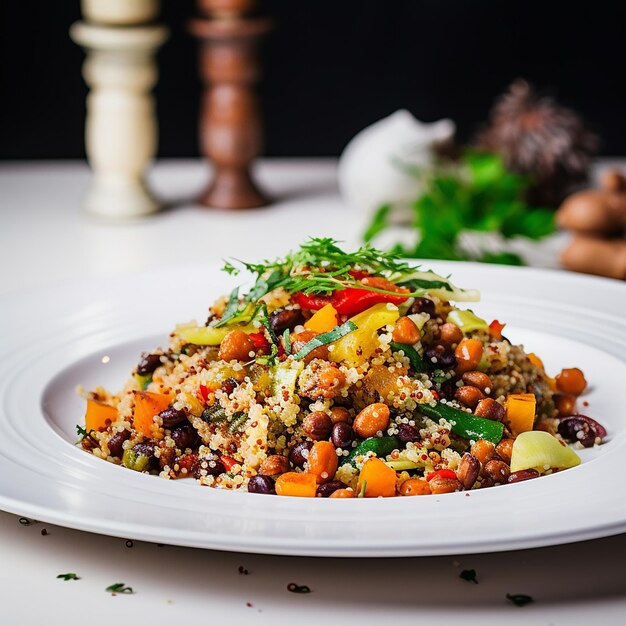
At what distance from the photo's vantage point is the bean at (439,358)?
9.02 feet

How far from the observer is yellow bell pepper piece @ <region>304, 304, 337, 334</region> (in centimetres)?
270

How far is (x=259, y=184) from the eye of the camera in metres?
5.93

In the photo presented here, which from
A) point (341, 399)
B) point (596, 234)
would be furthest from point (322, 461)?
point (596, 234)

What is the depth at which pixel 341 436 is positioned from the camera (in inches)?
98.9

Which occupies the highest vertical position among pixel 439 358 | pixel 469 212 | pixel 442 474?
pixel 439 358

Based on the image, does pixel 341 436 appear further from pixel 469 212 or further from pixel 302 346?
pixel 469 212

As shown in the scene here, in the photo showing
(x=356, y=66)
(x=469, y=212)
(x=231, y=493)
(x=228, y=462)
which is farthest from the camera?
(x=356, y=66)

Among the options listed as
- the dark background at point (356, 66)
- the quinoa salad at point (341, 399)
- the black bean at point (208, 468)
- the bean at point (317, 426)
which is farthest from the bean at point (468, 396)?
the dark background at point (356, 66)

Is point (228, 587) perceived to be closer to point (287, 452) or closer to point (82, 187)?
point (287, 452)

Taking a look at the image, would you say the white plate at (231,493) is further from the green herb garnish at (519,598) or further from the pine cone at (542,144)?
the pine cone at (542,144)

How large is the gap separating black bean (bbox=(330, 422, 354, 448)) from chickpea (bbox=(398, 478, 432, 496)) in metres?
0.18

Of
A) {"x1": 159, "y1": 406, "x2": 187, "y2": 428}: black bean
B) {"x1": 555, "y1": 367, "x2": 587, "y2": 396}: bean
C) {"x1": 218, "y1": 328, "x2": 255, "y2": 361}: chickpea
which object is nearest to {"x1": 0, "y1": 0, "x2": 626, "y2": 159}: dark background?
{"x1": 555, "y1": 367, "x2": 587, "y2": 396}: bean

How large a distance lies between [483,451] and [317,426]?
0.37m

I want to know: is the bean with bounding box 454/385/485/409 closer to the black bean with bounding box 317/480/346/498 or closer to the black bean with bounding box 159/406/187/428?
the black bean with bounding box 317/480/346/498
